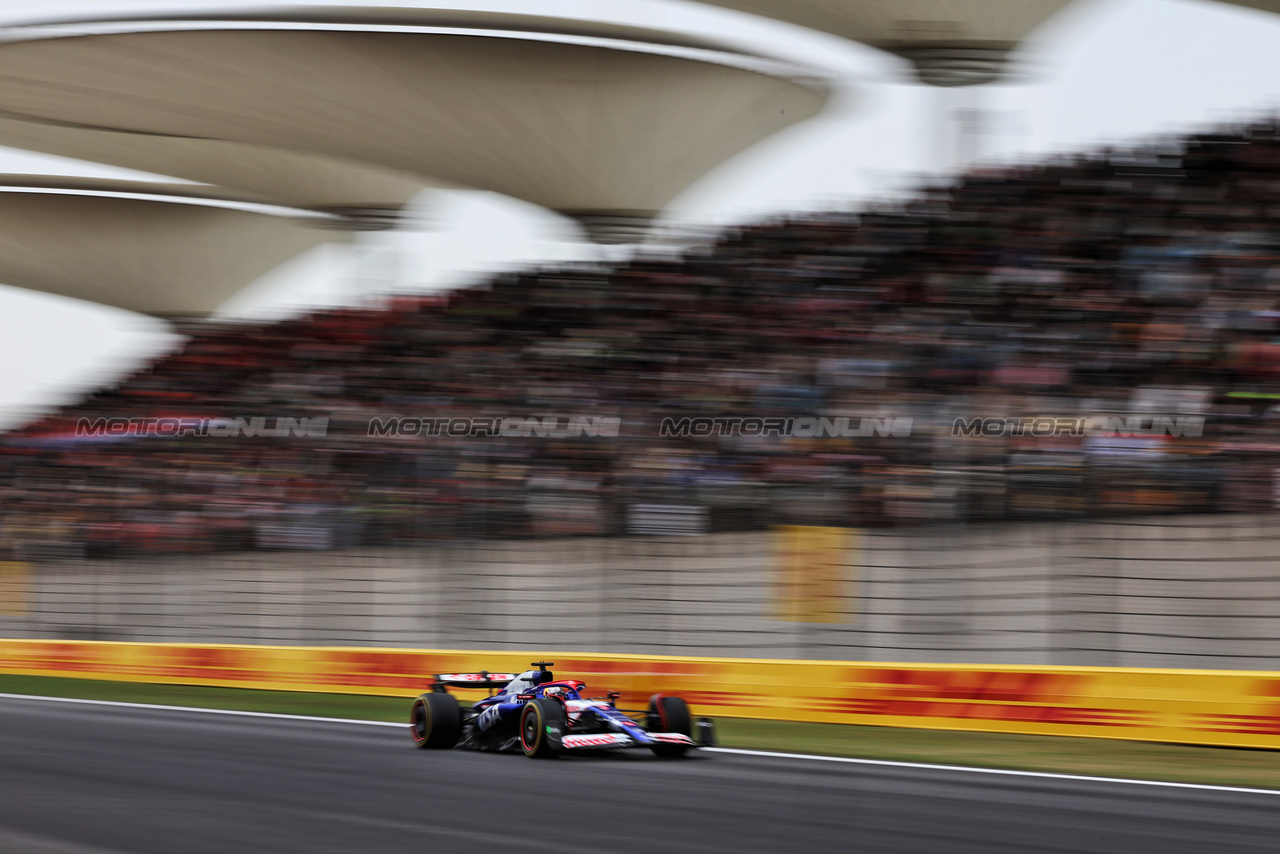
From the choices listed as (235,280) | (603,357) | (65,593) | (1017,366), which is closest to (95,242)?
(235,280)

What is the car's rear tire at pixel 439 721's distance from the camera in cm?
837

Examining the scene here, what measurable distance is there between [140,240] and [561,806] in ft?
90.9

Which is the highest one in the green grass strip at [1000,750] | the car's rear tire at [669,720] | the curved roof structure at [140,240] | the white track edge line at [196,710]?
the curved roof structure at [140,240]

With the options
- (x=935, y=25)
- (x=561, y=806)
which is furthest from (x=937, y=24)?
(x=561, y=806)

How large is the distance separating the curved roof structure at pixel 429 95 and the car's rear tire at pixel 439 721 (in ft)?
38.8

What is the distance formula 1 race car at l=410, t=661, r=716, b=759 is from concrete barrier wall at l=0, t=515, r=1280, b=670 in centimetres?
263

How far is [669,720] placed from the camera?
8102mm

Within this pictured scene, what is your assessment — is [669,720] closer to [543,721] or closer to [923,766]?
[543,721]

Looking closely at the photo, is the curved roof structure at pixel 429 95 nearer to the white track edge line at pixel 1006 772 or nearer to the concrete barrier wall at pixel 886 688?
the concrete barrier wall at pixel 886 688

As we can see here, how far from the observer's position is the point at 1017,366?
38.3 ft

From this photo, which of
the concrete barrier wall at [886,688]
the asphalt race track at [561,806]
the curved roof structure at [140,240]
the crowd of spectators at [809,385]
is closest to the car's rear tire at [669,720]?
the asphalt race track at [561,806]

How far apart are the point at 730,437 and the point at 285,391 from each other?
29.1ft

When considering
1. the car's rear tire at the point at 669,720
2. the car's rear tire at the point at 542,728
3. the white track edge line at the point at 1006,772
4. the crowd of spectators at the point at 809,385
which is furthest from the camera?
the crowd of spectators at the point at 809,385

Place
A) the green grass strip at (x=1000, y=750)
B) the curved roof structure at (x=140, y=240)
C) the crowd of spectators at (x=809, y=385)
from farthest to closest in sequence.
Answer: the curved roof structure at (x=140, y=240)
the crowd of spectators at (x=809, y=385)
the green grass strip at (x=1000, y=750)
